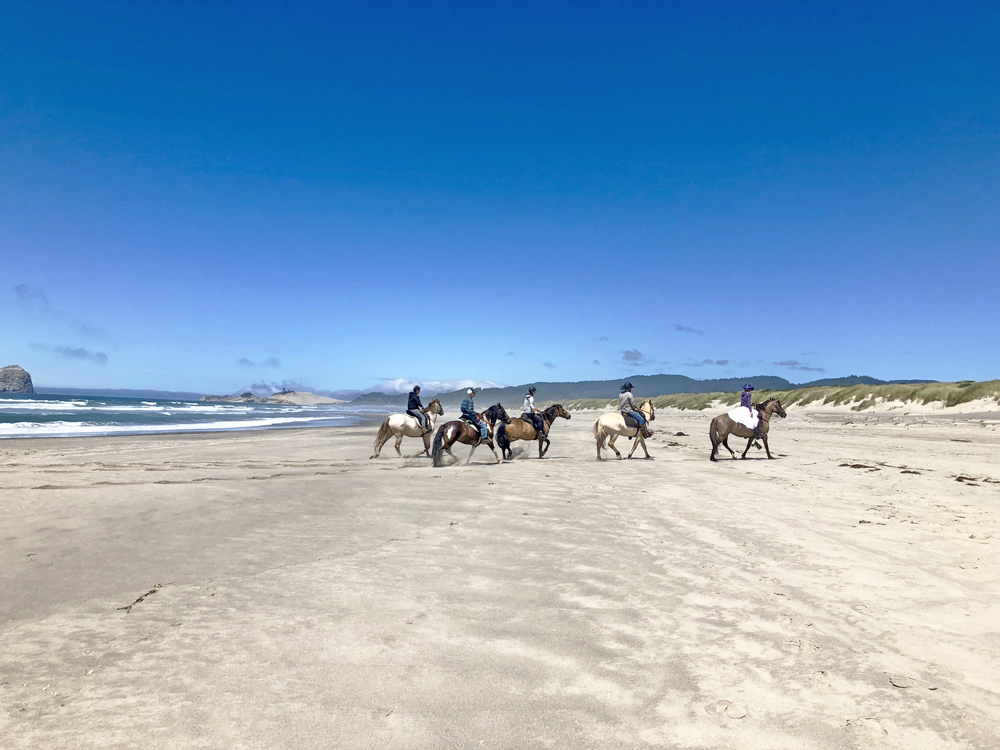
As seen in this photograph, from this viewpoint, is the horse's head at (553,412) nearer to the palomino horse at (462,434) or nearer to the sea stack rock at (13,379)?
the palomino horse at (462,434)

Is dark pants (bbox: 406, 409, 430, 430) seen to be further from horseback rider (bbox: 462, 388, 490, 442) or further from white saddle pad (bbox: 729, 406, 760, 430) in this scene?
white saddle pad (bbox: 729, 406, 760, 430)

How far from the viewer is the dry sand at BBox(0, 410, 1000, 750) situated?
329 cm

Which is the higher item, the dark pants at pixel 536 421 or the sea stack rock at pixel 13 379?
the sea stack rock at pixel 13 379

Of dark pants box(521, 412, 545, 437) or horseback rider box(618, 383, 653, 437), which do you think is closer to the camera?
horseback rider box(618, 383, 653, 437)

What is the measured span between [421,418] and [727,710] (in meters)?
15.6

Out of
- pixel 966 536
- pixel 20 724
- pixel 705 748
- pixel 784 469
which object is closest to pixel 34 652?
pixel 20 724

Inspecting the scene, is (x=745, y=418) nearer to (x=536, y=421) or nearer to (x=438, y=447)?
(x=536, y=421)

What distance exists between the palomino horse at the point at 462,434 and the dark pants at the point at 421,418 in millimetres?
2092

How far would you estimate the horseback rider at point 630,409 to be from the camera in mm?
17500

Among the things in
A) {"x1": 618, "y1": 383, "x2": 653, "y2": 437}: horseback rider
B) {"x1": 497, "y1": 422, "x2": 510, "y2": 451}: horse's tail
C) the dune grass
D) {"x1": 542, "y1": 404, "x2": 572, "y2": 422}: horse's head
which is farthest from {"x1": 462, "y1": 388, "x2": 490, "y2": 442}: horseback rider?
the dune grass

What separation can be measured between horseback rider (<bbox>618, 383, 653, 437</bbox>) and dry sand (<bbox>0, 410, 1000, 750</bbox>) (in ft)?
23.6

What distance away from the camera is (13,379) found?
14800 centimetres

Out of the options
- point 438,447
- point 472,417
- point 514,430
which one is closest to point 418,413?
point 472,417

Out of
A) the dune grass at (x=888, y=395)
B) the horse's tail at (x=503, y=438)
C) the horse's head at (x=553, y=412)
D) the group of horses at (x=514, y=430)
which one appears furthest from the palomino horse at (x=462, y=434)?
the dune grass at (x=888, y=395)
